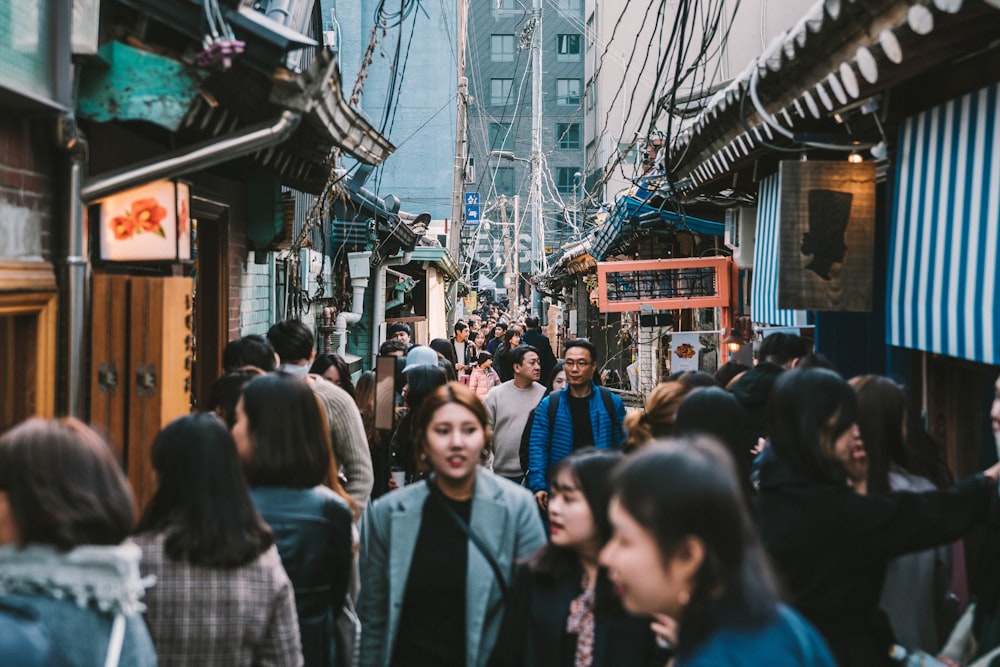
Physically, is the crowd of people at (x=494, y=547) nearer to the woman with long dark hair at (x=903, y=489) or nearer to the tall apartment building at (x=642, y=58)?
the woman with long dark hair at (x=903, y=489)

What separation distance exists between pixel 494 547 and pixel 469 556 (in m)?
0.12

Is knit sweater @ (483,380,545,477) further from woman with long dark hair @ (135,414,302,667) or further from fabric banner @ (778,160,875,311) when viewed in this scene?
woman with long dark hair @ (135,414,302,667)

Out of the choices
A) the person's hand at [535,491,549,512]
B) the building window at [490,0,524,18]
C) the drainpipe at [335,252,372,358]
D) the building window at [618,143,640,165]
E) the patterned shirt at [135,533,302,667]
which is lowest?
the person's hand at [535,491,549,512]

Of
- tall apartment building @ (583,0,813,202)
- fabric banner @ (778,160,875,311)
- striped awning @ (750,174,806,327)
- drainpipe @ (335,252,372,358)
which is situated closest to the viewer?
fabric banner @ (778,160,875,311)

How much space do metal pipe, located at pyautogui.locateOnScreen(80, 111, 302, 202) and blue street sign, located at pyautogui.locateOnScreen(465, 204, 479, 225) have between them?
39.4 meters

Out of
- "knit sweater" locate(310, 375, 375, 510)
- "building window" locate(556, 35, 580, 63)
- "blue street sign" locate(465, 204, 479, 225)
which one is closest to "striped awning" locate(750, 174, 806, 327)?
"knit sweater" locate(310, 375, 375, 510)

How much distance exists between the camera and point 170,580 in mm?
3945

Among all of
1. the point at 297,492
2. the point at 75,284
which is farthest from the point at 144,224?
the point at 297,492

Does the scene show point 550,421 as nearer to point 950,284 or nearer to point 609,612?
point 950,284

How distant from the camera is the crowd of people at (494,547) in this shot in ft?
8.67

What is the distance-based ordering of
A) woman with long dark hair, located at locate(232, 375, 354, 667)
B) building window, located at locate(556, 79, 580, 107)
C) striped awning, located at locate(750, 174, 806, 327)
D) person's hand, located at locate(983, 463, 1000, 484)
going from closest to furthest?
person's hand, located at locate(983, 463, 1000, 484), woman with long dark hair, located at locate(232, 375, 354, 667), striped awning, located at locate(750, 174, 806, 327), building window, located at locate(556, 79, 580, 107)

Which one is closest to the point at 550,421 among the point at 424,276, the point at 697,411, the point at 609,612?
the point at 697,411

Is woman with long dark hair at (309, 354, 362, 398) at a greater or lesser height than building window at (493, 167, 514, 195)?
lesser

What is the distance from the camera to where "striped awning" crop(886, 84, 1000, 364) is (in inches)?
224
